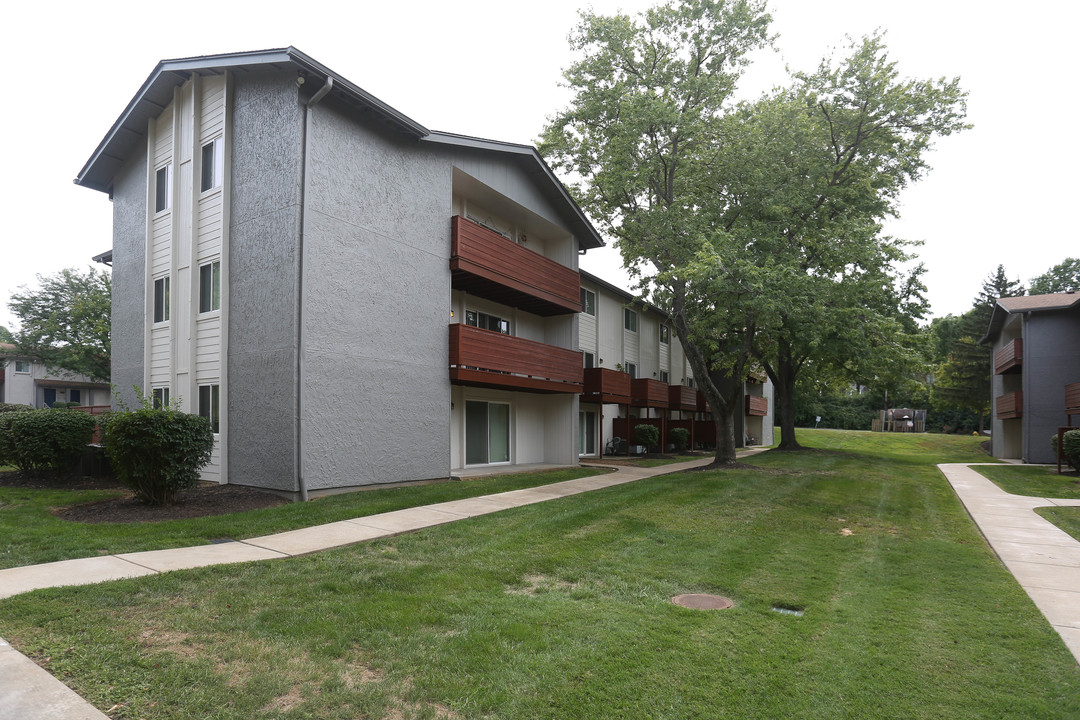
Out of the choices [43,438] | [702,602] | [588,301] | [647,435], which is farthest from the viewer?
[647,435]

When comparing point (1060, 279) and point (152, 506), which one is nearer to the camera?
point (152, 506)

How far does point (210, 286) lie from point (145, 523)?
6332mm

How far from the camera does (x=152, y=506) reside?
1025 centimetres

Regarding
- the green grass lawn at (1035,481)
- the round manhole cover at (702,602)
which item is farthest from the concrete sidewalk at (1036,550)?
the round manhole cover at (702,602)

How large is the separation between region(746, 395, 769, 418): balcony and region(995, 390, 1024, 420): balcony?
12975 millimetres

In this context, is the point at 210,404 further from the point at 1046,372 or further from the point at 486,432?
the point at 1046,372

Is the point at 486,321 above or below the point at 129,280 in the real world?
below

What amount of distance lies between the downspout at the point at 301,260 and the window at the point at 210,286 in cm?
280

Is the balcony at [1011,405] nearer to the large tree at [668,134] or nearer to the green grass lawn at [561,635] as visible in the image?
the large tree at [668,134]

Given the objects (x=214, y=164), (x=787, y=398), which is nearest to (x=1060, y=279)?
(x=787, y=398)

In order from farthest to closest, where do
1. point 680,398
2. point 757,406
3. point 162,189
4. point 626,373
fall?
point 757,406 < point 680,398 < point 626,373 < point 162,189

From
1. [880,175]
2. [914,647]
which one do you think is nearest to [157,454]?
[914,647]

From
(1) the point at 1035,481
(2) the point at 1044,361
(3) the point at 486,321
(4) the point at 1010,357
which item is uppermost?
(3) the point at 486,321

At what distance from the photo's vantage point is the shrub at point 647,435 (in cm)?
2683
